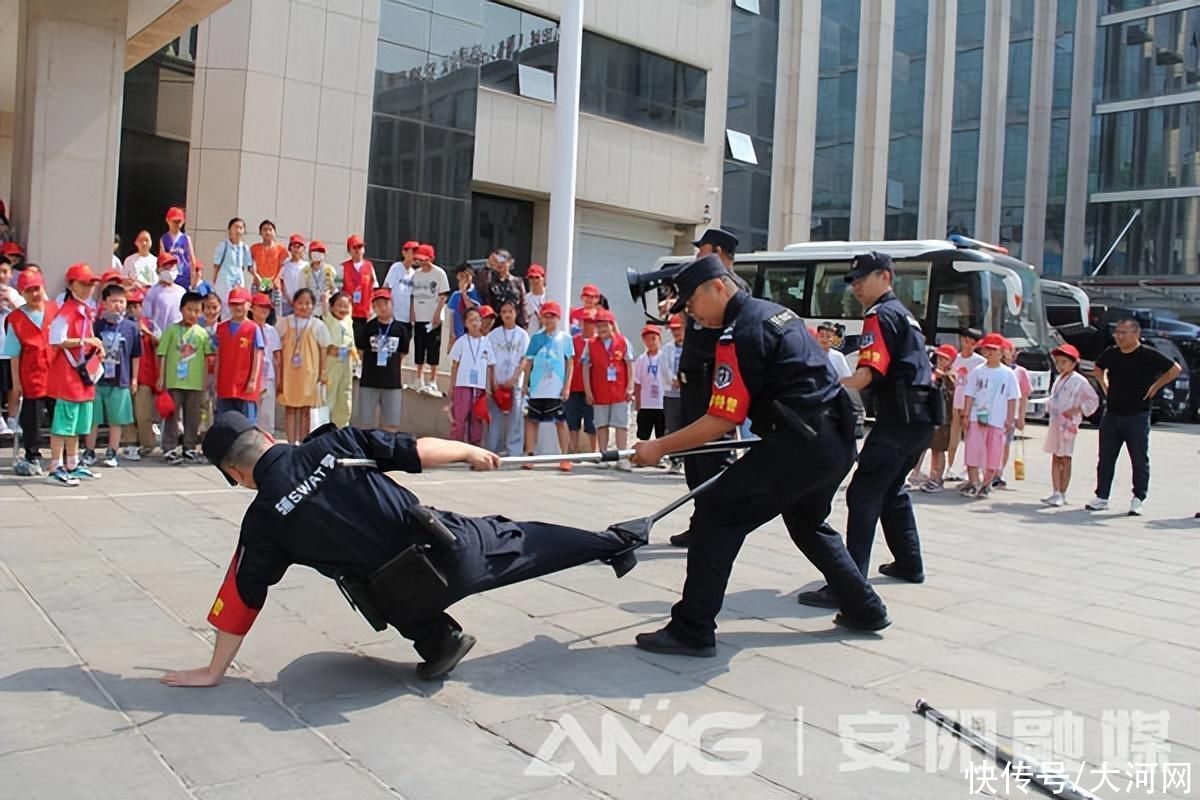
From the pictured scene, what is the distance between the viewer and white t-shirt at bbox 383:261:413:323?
11906 millimetres

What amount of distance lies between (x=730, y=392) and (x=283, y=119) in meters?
14.2

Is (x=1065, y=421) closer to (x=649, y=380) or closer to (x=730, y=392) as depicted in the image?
(x=649, y=380)

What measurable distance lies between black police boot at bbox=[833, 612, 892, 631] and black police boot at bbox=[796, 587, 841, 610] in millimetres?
349

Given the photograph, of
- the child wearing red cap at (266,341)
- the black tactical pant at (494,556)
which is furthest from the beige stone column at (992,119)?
the black tactical pant at (494,556)

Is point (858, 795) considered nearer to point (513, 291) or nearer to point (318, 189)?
point (513, 291)

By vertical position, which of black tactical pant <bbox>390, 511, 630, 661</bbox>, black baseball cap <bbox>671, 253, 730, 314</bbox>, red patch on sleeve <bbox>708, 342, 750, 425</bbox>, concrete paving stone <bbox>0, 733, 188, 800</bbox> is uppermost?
black baseball cap <bbox>671, 253, 730, 314</bbox>

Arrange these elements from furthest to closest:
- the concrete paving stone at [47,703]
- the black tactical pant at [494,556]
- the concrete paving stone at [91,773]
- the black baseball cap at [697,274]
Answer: the black baseball cap at [697,274] < the black tactical pant at [494,556] < the concrete paving stone at [47,703] < the concrete paving stone at [91,773]

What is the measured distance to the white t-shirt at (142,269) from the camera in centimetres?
1086

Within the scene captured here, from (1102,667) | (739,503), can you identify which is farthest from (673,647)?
(1102,667)

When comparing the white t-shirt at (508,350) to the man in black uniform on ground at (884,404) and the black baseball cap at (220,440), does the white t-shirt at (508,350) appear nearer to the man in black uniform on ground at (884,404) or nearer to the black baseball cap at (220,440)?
the man in black uniform on ground at (884,404)

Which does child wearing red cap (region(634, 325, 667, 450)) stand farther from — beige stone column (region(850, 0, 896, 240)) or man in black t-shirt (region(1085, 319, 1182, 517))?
beige stone column (region(850, 0, 896, 240))

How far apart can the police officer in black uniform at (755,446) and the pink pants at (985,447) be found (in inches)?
251

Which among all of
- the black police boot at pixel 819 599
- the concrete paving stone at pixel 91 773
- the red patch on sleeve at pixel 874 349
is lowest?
the concrete paving stone at pixel 91 773

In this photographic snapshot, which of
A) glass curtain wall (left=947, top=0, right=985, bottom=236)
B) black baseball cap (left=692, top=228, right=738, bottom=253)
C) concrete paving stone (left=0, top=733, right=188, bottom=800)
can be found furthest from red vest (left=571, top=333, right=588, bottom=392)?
glass curtain wall (left=947, top=0, right=985, bottom=236)
